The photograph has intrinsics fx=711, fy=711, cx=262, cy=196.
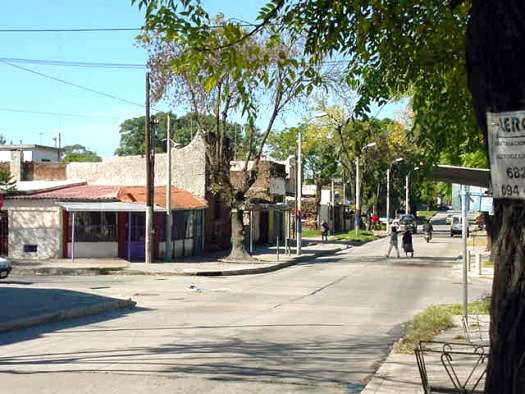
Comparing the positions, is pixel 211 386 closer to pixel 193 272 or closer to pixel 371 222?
pixel 193 272

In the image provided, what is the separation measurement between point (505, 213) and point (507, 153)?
0.42 metres

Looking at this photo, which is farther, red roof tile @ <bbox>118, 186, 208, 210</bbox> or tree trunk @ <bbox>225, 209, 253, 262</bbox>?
red roof tile @ <bbox>118, 186, 208, 210</bbox>

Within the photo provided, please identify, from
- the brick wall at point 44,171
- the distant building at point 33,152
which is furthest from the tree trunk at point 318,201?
the brick wall at point 44,171

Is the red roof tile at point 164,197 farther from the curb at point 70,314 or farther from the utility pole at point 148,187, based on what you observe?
the curb at point 70,314

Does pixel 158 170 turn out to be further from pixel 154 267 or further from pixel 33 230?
pixel 154 267

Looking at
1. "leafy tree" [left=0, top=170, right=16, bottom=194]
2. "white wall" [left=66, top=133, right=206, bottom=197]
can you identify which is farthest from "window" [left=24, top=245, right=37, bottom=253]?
"white wall" [left=66, top=133, right=206, bottom=197]

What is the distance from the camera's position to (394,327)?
14773mm

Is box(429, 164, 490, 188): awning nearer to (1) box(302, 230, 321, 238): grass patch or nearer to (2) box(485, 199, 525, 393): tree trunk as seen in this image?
(2) box(485, 199, 525, 393): tree trunk

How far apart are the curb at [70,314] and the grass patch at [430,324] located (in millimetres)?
6934

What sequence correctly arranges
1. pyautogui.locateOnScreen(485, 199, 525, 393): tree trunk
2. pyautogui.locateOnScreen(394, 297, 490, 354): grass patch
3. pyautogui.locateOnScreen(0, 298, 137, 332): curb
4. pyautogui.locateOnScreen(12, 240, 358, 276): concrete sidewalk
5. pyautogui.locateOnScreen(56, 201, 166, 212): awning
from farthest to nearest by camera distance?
pyautogui.locateOnScreen(56, 201, 166, 212): awning → pyautogui.locateOnScreen(12, 240, 358, 276): concrete sidewalk → pyautogui.locateOnScreen(0, 298, 137, 332): curb → pyautogui.locateOnScreen(394, 297, 490, 354): grass patch → pyautogui.locateOnScreen(485, 199, 525, 393): tree trunk

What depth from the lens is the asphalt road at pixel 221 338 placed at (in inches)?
361

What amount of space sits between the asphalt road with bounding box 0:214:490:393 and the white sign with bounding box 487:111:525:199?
4.85 metres

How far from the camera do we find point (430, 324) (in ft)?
43.3

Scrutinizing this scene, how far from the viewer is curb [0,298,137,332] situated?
13.6 m
